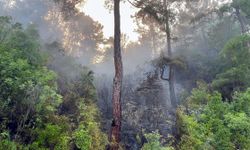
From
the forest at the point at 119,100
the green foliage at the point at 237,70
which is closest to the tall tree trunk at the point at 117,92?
the forest at the point at 119,100

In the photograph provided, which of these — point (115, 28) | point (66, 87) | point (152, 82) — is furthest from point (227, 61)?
point (66, 87)

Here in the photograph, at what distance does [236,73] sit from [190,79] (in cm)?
889

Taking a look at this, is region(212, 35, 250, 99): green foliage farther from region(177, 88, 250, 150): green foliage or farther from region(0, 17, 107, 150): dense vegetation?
region(0, 17, 107, 150): dense vegetation

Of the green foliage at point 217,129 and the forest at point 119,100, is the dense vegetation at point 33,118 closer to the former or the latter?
the forest at point 119,100

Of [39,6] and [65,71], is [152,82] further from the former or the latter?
[39,6]

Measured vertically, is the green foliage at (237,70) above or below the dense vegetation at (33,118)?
above

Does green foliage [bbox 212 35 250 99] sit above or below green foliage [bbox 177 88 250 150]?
above

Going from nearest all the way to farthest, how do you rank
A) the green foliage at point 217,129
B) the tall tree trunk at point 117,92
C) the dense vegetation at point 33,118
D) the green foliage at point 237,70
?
1. the green foliage at point 217,129
2. the dense vegetation at point 33,118
3. the tall tree trunk at point 117,92
4. the green foliage at point 237,70

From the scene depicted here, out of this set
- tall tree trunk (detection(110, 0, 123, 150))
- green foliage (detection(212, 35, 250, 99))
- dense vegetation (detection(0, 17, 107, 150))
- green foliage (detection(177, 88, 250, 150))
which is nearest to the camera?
green foliage (detection(177, 88, 250, 150))

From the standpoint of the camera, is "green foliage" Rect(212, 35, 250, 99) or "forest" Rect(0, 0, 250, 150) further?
"green foliage" Rect(212, 35, 250, 99)

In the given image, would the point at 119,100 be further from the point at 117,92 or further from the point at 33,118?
the point at 33,118

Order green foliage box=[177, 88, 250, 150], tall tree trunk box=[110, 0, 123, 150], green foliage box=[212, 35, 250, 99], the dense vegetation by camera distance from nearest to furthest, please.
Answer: green foliage box=[177, 88, 250, 150] → the dense vegetation → tall tree trunk box=[110, 0, 123, 150] → green foliage box=[212, 35, 250, 99]

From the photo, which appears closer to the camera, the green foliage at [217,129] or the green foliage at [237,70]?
the green foliage at [217,129]

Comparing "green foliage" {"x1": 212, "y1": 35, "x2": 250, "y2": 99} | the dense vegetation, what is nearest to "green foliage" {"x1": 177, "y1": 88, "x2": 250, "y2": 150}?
the dense vegetation
